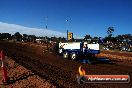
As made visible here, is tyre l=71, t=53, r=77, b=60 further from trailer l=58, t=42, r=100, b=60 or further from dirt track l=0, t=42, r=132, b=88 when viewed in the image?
dirt track l=0, t=42, r=132, b=88

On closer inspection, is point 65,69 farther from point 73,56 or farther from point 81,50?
point 73,56

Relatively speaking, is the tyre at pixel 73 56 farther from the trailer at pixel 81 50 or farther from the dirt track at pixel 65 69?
the dirt track at pixel 65 69

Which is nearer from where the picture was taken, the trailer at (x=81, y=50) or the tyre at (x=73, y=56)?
the trailer at (x=81, y=50)

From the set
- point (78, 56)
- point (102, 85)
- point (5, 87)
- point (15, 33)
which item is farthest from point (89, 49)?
point (15, 33)

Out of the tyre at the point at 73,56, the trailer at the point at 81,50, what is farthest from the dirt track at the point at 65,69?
the trailer at the point at 81,50

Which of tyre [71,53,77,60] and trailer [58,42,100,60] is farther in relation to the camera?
tyre [71,53,77,60]

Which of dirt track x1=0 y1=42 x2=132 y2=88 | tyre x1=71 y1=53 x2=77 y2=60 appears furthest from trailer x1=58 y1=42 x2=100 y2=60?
dirt track x1=0 y1=42 x2=132 y2=88

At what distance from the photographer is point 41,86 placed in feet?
37.7

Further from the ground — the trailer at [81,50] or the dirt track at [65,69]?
the trailer at [81,50]

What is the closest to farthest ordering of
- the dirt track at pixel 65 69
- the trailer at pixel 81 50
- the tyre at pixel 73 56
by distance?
the dirt track at pixel 65 69, the trailer at pixel 81 50, the tyre at pixel 73 56

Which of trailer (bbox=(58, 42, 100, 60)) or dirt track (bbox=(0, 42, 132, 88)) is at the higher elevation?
trailer (bbox=(58, 42, 100, 60))

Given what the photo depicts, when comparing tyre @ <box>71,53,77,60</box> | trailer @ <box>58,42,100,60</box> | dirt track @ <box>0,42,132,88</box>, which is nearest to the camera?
dirt track @ <box>0,42,132,88</box>

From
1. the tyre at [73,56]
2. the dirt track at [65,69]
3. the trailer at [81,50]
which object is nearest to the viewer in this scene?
the dirt track at [65,69]

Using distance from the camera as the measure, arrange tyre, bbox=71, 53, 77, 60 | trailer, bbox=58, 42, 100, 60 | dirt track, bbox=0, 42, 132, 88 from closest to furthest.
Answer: dirt track, bbox=0, 42, 132, 88 → trailer, bbox=58, 42, 100, 60 → tyre, bbox=71, 53, 77, 60
